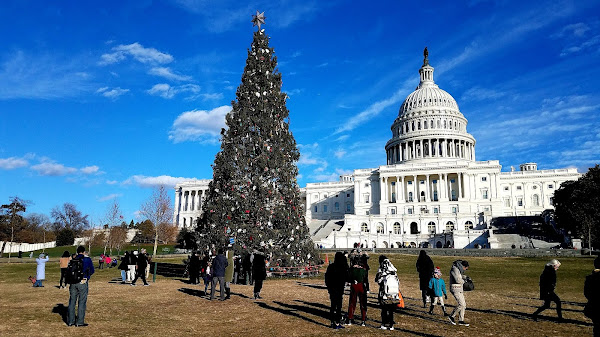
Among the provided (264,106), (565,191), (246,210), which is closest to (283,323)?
(246,210)

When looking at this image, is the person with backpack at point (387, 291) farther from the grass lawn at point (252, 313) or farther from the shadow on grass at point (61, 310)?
the shadow on grass at point (61, 310)

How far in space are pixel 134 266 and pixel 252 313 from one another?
36.1 ft

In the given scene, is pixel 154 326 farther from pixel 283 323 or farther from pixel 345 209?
pixel 345 209

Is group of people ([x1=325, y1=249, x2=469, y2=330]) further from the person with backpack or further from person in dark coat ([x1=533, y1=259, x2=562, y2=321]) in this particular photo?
person in dark coat ([x1=533, y1=259, x2=562, y2=321])

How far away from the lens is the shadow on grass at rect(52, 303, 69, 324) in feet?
44.3

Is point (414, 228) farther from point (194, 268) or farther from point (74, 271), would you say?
point (74, 271)

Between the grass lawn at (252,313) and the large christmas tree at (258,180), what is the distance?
2705 millimetres

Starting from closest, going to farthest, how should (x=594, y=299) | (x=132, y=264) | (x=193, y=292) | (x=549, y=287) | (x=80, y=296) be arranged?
(x=594, y=299) → (x=80, y=296) → (x=549, y=287) → (x=193, y=292) → (x=132, y=264)

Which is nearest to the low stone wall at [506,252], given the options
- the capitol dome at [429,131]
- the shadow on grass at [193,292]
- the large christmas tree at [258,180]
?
the large christmas tree at [258,180]

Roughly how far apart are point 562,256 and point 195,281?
3739 cm

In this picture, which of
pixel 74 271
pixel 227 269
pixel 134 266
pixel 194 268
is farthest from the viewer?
pixel 194 268

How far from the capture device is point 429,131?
387 feet

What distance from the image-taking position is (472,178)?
10000 cm

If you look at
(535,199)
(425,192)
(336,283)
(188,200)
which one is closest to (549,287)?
(336,283)
